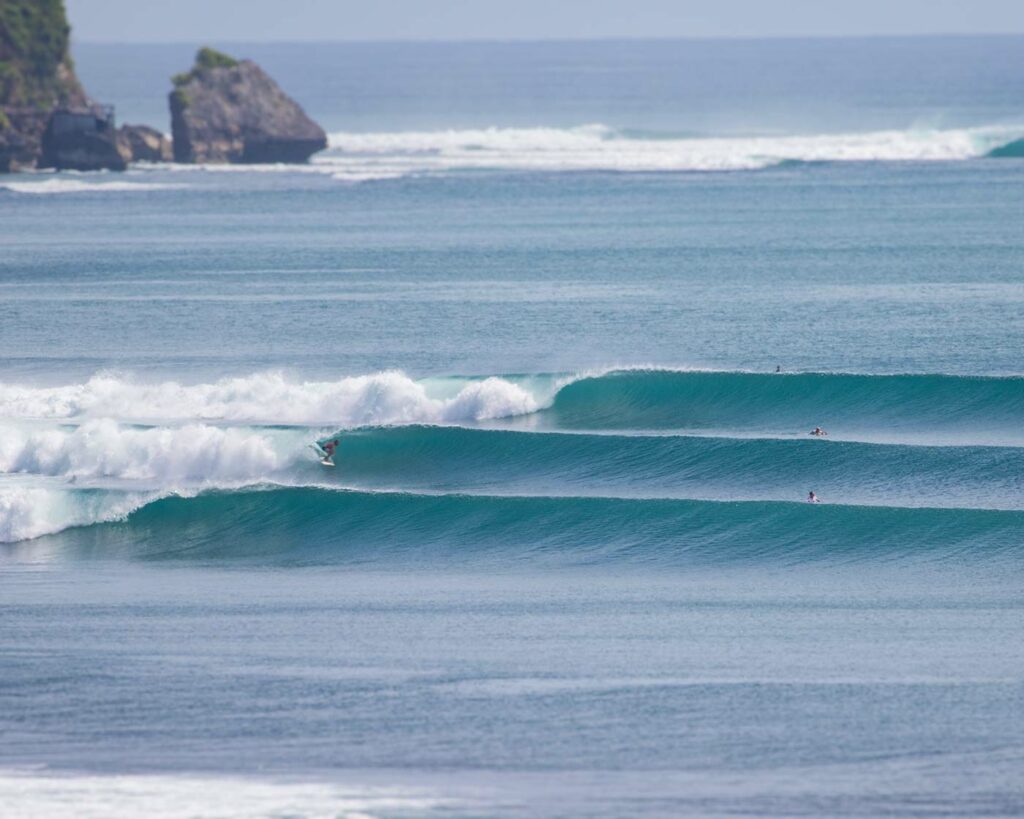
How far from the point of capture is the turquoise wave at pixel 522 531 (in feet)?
84.9

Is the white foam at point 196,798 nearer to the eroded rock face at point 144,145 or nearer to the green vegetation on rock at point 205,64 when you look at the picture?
the eroded rock face at point 144,145

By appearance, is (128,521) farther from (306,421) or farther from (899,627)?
(899,627)

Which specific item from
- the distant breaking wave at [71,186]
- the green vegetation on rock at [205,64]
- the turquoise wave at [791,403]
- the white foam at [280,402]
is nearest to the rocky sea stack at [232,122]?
the green vegetation on rock at [205,64]

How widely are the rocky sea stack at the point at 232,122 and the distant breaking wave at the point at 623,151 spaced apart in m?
2.50

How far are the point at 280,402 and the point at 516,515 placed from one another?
8803mm

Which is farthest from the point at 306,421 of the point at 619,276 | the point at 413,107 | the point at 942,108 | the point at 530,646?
the point at 413,107

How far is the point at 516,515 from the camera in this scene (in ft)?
92.3

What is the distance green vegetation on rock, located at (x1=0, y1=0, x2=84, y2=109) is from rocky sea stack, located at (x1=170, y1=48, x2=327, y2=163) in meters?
5.83

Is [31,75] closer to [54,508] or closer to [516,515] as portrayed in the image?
[54,508]

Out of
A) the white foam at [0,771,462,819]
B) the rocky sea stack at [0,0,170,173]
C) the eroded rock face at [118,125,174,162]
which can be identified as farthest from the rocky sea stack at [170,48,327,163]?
the white foam at [0,771,462,819]

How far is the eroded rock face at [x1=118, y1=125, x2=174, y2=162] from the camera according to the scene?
87.1 m

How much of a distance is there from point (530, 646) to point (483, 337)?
20.9 m

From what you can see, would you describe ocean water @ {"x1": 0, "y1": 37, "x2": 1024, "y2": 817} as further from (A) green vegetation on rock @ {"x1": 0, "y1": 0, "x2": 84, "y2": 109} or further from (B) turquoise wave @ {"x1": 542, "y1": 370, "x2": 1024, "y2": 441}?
(A) green vegetation on rock @ {"x1": 0, "y1": 0, "x2": 84, "y2": 109}

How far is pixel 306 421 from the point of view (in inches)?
1357
